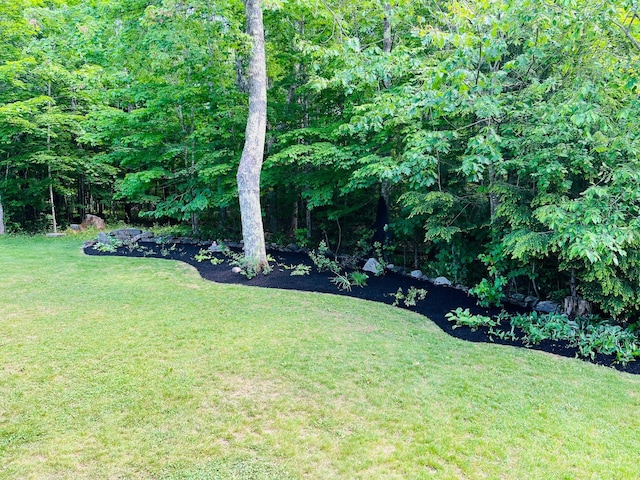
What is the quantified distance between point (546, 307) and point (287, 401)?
3.72 metres

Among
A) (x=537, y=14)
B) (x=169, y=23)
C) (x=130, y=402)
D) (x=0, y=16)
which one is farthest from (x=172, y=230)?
(x=537, y=14)

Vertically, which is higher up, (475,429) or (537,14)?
(537,14)

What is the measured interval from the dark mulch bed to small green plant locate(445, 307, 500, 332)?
62 millimetres

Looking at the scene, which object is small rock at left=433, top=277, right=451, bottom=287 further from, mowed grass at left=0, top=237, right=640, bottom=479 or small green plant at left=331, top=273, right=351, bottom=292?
mowed grass at left=0, top=237, right=640, bottom=479

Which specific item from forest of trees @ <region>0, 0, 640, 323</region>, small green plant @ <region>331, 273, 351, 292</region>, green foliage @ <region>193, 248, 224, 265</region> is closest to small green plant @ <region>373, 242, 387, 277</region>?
forest of trees @ <region>0, 0, 640, 323</region>

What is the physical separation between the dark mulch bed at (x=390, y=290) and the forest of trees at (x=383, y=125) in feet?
1.51

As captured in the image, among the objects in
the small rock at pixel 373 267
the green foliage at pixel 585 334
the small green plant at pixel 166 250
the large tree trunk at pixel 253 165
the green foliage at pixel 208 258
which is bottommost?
the green foliage at pixel 585 334

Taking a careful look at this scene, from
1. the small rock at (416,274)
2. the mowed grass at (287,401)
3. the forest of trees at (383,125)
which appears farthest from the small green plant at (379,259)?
the mowed grass at (287,401)

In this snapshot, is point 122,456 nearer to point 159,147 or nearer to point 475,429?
point 475,429

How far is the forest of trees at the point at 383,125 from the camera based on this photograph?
344 cm

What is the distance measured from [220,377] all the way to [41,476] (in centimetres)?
117

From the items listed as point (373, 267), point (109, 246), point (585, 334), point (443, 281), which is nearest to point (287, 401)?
point (585, 334)

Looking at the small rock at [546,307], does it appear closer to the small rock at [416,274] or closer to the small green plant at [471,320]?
the small green plant at [471,320]

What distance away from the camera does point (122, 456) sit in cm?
198
